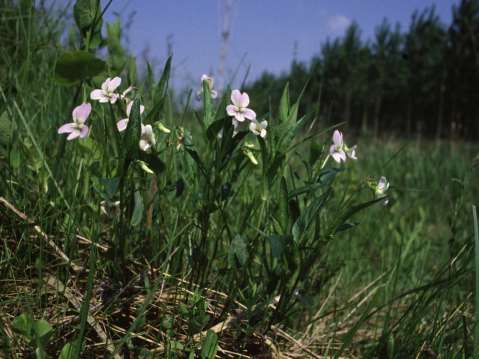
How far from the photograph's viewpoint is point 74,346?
74 cm

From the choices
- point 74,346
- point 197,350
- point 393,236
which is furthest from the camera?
point 393,236

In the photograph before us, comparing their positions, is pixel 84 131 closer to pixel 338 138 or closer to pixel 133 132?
pixel 133 132

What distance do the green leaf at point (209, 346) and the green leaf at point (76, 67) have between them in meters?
0.62

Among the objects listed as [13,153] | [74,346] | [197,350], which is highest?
[13,153]

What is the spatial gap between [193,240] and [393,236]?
1552 millimetres

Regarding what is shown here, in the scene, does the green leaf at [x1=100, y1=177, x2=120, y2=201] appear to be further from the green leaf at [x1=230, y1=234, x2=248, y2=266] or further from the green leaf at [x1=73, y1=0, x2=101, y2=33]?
the green leaf at [x1=73, y1=0, x2=101, y2=33]

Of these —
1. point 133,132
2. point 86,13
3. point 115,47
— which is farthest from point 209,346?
point 115,47

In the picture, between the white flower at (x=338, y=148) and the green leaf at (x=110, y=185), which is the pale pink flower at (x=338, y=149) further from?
the green leaf at (x=110, y=185)

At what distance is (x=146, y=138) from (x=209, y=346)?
45 cm

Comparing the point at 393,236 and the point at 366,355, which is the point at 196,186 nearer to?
the point at 366,355

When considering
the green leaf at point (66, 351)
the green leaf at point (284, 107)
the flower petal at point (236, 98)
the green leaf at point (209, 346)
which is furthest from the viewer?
the green leaf at point (284, 107)

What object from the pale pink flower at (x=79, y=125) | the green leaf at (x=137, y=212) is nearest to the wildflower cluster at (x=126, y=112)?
the pale pink flower at (x=79, y=125)

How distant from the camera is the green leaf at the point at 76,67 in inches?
36.6

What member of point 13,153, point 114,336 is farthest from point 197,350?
point 13,153
